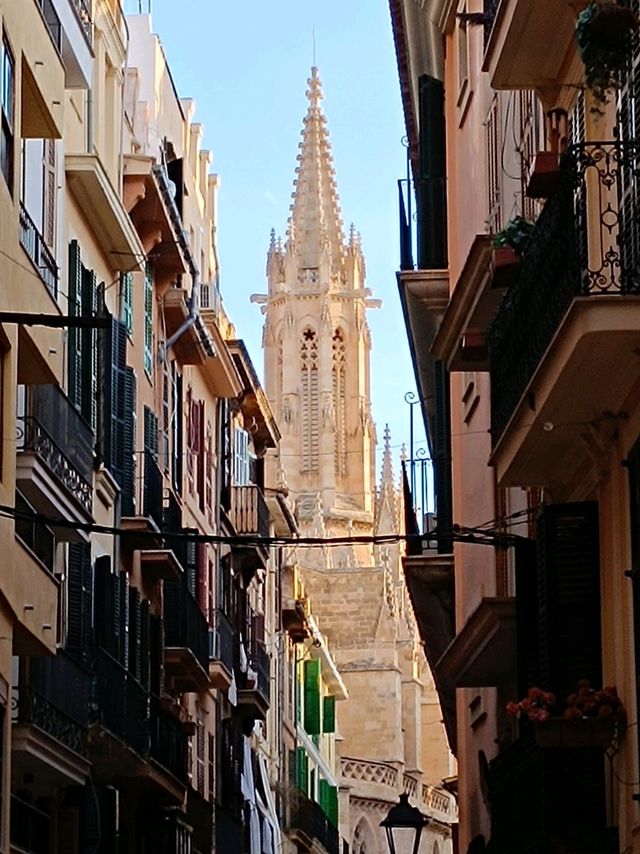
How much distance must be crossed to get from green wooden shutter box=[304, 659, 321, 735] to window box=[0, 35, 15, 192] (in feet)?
125

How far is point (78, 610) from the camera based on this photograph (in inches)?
981

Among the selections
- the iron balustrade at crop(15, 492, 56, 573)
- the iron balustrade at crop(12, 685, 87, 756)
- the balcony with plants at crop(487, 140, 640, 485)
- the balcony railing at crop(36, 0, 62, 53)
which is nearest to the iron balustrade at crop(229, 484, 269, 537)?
the iron balustrade at crop(15, 492, 56, 573)

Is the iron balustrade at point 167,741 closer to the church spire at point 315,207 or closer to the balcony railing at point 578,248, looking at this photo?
the balcony railing at point 578,248

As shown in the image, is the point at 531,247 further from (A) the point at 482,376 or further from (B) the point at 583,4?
(A) the point at 482,376

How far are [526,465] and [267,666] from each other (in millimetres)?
28691

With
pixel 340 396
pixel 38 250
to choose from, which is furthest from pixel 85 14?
pixel 340 396

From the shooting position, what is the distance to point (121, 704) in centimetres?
2552

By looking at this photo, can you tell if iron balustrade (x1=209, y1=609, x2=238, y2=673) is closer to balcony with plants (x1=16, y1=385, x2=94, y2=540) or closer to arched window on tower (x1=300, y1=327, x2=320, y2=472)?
balcony with plants (x1=16, y1=385, x2=94, y2=540)

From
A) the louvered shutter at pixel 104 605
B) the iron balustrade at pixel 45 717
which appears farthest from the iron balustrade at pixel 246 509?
the iron balustrade at pixel 45 717

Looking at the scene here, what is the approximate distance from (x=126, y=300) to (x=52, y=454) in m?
Result: 9.39

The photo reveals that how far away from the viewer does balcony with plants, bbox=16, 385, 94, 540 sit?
64.4ft

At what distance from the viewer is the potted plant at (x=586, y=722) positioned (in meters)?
15.1

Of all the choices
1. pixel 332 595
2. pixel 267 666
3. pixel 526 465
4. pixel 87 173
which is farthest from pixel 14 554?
pixel 332 595

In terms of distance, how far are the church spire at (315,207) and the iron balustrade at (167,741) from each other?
10239cm
